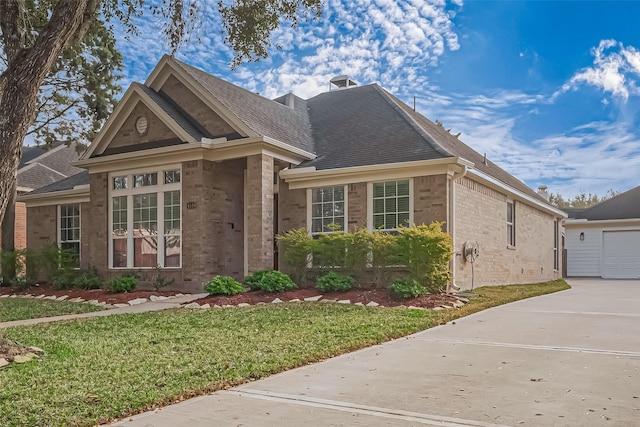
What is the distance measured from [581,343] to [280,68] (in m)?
11.6

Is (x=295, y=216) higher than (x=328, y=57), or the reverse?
(x=328, y=57)

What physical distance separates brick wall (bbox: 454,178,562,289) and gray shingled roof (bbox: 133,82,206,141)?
267 inches

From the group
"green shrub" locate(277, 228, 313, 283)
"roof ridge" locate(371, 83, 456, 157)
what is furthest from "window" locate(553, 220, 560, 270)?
"green shrub" locate(277, 228, 313, 283)

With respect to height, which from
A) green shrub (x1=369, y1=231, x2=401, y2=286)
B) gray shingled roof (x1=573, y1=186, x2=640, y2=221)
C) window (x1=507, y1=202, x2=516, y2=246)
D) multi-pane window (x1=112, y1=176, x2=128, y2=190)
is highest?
multi-pane window (x1=112, y1=176, x2=128, y2=190)

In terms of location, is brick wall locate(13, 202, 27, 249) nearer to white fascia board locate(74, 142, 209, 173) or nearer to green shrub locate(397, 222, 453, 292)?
white fascia board locate(74, 142, 209, 173)

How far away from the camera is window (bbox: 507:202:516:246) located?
17.8 meters

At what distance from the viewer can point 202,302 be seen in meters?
12.3

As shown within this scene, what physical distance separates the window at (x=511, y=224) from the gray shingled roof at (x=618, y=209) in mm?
10241

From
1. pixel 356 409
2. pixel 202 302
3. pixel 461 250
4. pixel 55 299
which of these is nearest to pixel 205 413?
pixel 356 409

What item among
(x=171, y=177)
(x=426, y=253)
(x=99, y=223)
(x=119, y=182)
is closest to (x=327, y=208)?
(x=426, y=253)

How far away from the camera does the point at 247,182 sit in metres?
14.2

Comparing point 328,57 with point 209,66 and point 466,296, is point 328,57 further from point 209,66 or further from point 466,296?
point 466,296

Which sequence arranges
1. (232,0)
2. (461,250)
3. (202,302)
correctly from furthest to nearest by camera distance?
(461,250) < (202,302) < (232,0)

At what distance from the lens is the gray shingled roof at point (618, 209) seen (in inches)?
1009
